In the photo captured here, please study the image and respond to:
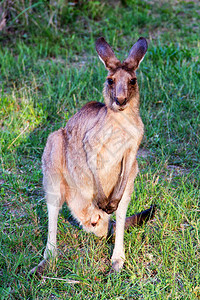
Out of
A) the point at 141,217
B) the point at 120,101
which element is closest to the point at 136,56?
the point at 120,101

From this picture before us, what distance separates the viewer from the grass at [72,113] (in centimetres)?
275

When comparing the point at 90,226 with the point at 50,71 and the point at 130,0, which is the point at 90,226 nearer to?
the point at 50,71

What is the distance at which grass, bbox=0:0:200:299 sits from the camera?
2.75 meters

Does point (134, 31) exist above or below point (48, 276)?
above

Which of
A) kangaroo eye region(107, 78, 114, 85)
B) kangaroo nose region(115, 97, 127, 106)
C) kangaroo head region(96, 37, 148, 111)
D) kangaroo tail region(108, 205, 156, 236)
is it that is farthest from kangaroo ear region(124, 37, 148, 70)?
kangaroo tail region(108, 205, 156, 236)

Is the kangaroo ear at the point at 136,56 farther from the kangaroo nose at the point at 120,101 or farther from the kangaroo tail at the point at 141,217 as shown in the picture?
the kangaroo tail at the point at 141,217

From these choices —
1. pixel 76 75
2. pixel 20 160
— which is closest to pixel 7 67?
pixel 76 75

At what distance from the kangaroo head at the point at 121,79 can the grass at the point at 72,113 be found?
2.99 ft

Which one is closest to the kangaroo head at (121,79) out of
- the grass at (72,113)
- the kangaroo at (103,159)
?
the kangaroo at (103,159)

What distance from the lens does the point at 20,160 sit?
161 inches

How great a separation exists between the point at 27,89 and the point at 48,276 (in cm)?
→ 279

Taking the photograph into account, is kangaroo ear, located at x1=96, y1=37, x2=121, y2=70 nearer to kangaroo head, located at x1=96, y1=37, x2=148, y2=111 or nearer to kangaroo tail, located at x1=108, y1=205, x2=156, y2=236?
kangaroo head, located at x1=96, y1=37, x2=148, y2=111

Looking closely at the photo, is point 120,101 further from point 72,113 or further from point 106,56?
point 72,113

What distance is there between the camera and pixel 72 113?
15.1 ft
